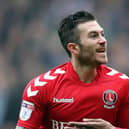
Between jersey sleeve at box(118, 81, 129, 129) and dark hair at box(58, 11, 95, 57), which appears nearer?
jersey sleeve at box(118, 81, 129, 129)

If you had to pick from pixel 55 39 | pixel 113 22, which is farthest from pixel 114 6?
pixel 55 39

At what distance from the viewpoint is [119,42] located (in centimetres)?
901

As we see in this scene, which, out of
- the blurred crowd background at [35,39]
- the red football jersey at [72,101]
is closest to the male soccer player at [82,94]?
the red football jersey at [72,101]

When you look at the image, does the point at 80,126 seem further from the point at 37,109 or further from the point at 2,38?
the point at 2,38

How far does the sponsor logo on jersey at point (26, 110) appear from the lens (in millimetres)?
4586

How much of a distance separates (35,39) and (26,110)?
15.8 ft

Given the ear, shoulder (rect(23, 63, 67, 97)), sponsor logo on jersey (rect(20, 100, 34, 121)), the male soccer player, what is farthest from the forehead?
sponsor logo on jersey (rect(20, 100, 34, 121))

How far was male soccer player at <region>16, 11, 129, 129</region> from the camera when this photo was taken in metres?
4.58

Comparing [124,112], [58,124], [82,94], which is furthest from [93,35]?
[58,124]

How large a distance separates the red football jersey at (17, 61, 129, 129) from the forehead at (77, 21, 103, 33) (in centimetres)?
44

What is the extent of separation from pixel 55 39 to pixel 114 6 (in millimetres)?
1312

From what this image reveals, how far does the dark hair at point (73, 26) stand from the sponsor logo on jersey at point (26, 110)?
0.70 m

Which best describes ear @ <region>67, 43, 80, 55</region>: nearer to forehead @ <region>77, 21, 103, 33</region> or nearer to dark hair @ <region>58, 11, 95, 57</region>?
dark hair @ <region>58, 11, 95, 57</region>

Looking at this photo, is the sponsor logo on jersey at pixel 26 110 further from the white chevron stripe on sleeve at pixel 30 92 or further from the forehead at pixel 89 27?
the forehead at pixel 89 27
